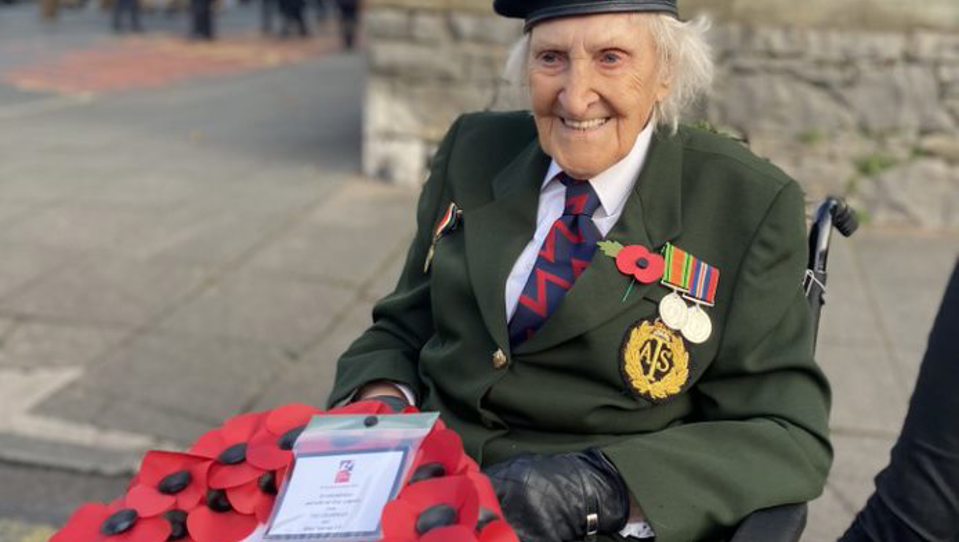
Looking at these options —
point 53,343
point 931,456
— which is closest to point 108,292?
point 53,343

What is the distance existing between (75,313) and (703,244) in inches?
143

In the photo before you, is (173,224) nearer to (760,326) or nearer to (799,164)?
(799,164)

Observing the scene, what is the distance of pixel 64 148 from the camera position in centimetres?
847

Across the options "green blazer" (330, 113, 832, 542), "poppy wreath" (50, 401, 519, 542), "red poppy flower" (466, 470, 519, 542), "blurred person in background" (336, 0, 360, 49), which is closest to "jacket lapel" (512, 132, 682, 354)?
"green blazer" (330, 113, 832, 542)

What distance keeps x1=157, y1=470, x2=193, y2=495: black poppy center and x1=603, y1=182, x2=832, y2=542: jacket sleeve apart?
731 millimetres

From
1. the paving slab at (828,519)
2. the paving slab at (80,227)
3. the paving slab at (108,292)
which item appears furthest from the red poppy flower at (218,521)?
the paving slab at (80,227)

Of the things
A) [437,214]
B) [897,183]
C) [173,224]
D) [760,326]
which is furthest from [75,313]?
[897,183]

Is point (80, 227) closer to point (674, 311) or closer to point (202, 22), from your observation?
point (674, 311)

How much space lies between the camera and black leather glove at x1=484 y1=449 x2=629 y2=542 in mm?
1864

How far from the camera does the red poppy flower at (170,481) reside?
177 centimetres

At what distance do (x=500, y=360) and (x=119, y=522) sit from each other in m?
0.77

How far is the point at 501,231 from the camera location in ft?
7.42

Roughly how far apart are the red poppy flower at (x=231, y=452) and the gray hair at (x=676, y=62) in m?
0.90

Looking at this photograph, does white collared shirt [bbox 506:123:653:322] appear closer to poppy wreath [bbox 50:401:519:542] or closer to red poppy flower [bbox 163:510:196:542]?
poppy wreath [bbox 50:401:519:542]
